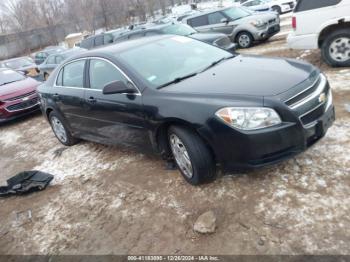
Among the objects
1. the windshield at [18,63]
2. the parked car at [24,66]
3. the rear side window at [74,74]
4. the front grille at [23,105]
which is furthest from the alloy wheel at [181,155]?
the windshield at [18,63]

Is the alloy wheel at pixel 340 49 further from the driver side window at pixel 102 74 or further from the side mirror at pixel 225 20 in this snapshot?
the side mirror at pixel 225 20

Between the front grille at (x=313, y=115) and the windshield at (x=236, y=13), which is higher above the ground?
the windshield at (x=236, y=13)

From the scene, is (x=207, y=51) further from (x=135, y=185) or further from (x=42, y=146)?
(x=42, y=146)

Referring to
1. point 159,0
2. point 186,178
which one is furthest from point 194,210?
point 159,0

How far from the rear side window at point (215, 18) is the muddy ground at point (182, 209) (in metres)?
9.23

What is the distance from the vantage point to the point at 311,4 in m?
6.88

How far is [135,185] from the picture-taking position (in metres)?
4.36

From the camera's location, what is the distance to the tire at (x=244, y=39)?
12.7m

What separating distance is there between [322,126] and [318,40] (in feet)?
13.6

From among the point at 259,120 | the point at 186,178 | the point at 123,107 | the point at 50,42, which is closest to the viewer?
the point at 259,120

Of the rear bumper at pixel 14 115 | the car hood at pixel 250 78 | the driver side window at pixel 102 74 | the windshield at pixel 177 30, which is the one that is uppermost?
the driver side window at pixel 102 74

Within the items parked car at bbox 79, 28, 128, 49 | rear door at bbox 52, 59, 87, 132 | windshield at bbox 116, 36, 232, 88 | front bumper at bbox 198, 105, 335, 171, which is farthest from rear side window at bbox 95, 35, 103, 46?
front bumper at bbox 198, 105, 335, 171

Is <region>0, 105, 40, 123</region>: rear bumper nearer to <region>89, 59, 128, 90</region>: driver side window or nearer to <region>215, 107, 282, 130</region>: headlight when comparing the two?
<region>89, 59, 128, 90</region>: driver side window

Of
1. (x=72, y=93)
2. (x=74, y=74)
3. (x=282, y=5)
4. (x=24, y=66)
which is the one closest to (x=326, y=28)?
(x=74, y=74)
